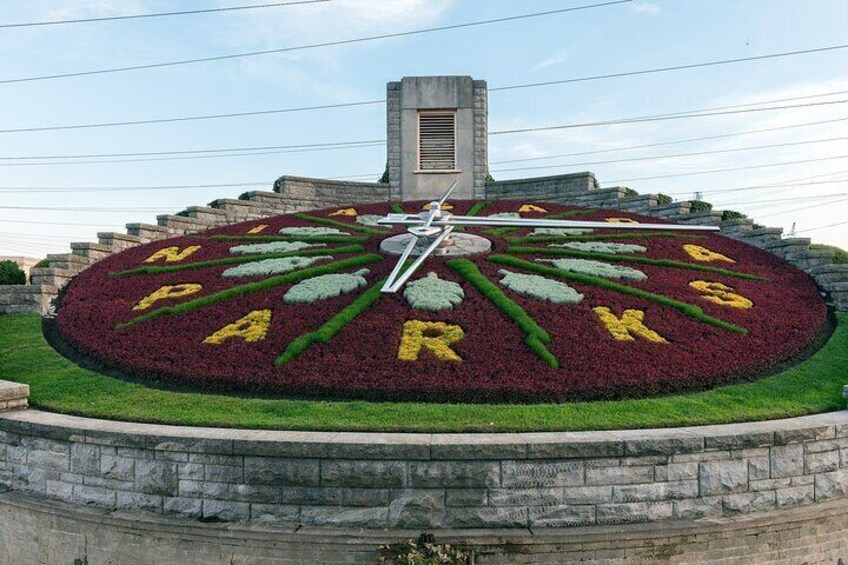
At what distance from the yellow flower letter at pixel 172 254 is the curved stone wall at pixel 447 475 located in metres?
7.80

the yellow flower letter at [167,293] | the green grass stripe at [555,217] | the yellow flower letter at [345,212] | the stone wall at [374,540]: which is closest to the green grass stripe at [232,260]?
the yellow flower letter at [167,293]

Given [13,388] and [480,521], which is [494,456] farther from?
[13,388]

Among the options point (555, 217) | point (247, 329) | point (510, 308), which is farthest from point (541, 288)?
point (555, 217)

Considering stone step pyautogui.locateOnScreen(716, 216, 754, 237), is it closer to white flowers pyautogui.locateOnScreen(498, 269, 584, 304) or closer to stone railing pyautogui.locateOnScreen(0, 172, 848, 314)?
stone railing pyautogui.locateOnScreen(0, 172, 848, 314)

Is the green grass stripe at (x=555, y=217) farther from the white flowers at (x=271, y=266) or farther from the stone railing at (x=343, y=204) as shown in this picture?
the white flowers at (x=271, y=266)

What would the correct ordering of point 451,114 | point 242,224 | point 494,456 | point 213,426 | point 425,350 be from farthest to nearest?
point 451,114, point 242,224, point 425,350, point 213,426, point 494,456

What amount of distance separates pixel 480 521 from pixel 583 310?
16.1 feet

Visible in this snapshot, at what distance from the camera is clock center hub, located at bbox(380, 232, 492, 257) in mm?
12391

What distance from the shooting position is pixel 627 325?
9.50 meters

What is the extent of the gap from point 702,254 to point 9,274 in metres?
15.8

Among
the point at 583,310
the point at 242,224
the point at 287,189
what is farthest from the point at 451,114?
the point at 583,310

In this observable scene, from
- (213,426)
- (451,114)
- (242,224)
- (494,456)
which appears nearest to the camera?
(494,456)

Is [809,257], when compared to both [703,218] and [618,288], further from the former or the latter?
[618,288]

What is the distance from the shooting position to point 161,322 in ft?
33.4
